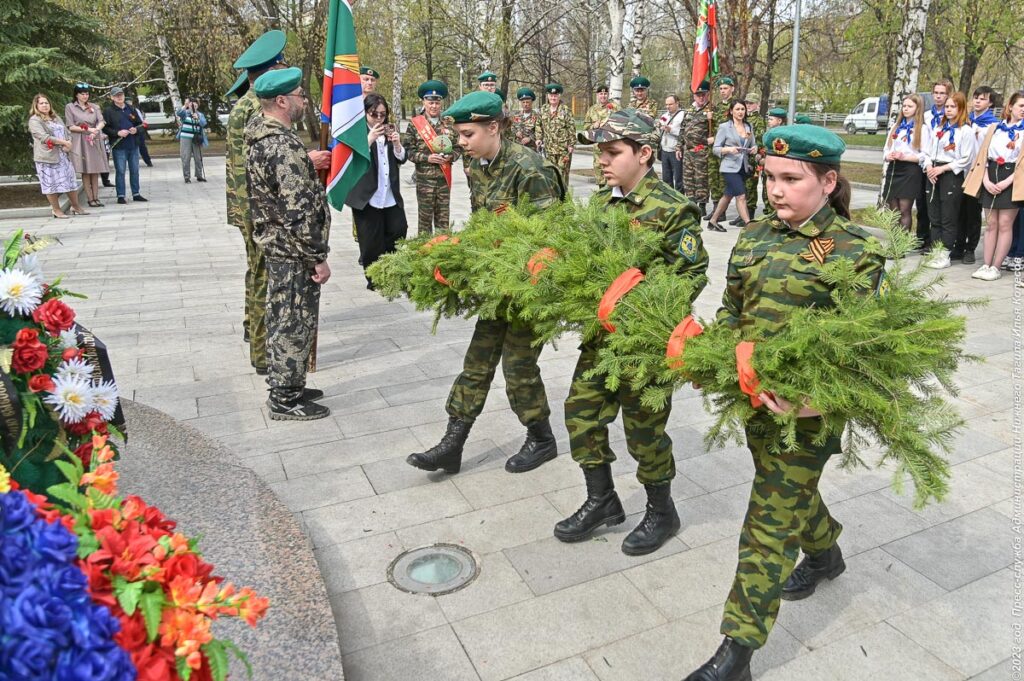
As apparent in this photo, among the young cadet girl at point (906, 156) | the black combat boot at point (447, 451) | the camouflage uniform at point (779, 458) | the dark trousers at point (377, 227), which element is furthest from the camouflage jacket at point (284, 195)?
the young cadet girl at point (906, 156)

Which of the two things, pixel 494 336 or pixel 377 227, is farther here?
pixel 377 227

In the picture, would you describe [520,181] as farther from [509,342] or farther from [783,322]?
[783,322]

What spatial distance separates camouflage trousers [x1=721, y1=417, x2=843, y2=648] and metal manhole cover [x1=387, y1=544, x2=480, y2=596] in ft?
4.09

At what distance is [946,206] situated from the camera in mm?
9953

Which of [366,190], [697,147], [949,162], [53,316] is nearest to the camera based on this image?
[53,316]

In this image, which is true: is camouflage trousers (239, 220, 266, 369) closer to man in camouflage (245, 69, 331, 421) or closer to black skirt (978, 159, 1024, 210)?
man in camouflage (245, 69, 331, 421)

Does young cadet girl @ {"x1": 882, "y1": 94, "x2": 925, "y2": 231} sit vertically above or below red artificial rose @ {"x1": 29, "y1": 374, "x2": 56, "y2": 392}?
above

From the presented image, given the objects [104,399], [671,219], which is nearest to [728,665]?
[671,219]

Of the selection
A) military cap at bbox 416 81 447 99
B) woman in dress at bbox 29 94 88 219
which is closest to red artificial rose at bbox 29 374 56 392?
military cap at bbox 416 81 447 99

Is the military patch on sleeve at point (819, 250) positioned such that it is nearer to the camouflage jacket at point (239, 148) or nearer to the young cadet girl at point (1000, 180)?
the camouflage jacket at point (239, 148)

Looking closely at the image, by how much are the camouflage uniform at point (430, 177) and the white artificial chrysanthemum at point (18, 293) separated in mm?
6460

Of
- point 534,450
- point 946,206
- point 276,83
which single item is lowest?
point 534,450

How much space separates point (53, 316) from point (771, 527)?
8.79 ft

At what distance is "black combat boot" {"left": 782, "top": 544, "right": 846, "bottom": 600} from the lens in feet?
11.6
